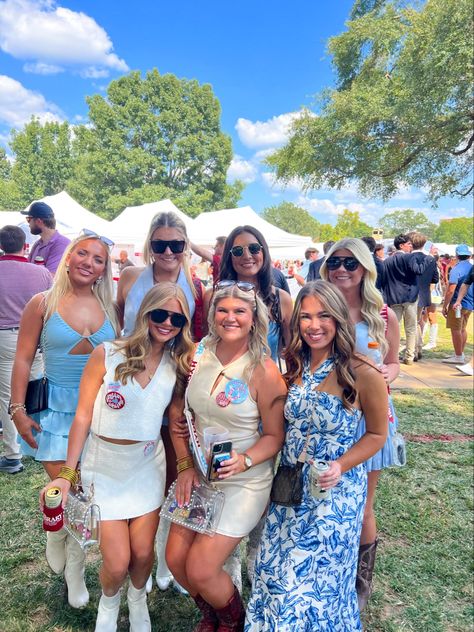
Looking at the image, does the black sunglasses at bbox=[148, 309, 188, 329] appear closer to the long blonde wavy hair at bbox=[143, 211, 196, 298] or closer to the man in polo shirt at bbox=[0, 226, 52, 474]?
the long blonde wavy hair at bbox=[143, 211, 196, 298]

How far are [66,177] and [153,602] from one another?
1807 inches

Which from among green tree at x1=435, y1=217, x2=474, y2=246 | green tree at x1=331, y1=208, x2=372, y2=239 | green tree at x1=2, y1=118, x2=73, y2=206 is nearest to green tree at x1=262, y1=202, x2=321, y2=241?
green tree at x1=331, y1=208, x2=372, y2=239

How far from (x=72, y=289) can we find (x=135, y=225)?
1409 cm

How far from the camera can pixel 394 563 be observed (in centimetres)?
296

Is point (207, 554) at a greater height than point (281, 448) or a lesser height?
lesser

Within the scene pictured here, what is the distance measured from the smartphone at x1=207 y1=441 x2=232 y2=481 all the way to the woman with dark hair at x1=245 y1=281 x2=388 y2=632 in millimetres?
341

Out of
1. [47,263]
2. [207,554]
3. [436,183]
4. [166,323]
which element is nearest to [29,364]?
[166,323]

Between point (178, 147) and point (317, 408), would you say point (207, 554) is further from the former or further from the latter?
point (178, 147)

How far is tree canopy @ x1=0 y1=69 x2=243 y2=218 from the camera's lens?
119 feet

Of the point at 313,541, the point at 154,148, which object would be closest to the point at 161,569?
the point at 313,541

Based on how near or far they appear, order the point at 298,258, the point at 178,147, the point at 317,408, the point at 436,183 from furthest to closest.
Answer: the point at 178,147
the point at 298,258
the point at 436,183
the point at 317,408

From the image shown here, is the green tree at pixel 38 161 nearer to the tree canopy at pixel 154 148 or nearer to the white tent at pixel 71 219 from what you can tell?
the tree canopy at pixel 154 148

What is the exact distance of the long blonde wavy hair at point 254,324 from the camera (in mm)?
2088

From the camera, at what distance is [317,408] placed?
1913mm
